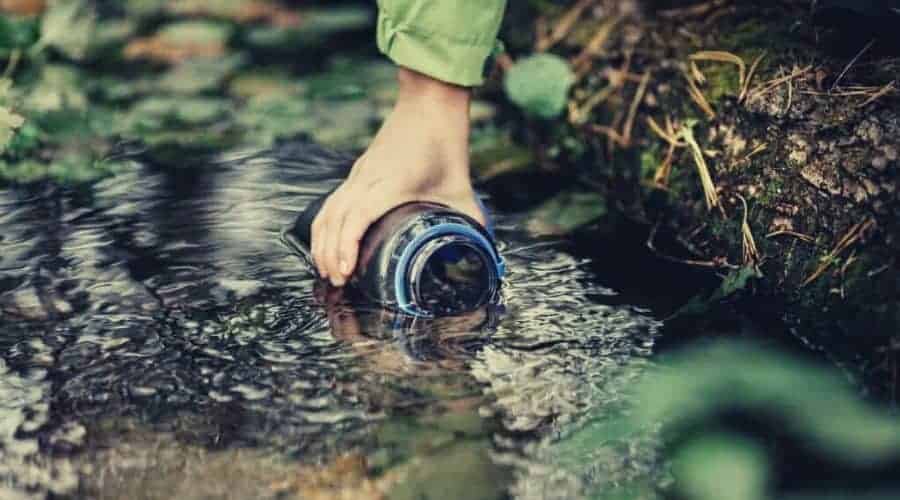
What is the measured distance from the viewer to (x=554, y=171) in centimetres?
258

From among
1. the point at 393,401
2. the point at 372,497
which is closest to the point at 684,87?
the point at 393,401

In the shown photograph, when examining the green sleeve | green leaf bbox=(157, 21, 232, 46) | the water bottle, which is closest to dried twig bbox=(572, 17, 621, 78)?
the green sleeve

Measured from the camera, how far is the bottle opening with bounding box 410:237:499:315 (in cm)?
174

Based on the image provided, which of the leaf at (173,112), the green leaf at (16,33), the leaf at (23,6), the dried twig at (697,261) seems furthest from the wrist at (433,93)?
the leaf at (23,6)

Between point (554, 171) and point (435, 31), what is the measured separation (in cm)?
77

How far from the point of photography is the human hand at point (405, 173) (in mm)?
1805

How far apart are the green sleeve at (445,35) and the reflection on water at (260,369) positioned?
325 millimetres

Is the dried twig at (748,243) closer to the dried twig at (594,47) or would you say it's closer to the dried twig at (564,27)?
the dried twig at (594,47)

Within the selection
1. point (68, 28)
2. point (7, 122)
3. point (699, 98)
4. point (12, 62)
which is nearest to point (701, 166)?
point (699, 98)

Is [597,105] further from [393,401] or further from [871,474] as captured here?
[871,474]

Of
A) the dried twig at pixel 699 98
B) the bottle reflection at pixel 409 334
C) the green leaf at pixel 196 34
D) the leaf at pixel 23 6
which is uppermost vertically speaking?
the dried twig at pixel 699 98

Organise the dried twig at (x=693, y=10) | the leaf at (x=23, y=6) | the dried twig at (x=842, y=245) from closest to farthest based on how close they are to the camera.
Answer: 1. the dried twig at (x=842, y=245)
2. the dried twig at (x=693, y=10)
3. the leaf at (x=23, y=6)

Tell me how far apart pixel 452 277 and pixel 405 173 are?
0.19 metres

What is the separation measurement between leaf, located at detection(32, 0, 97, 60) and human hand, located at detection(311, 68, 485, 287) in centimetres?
152
